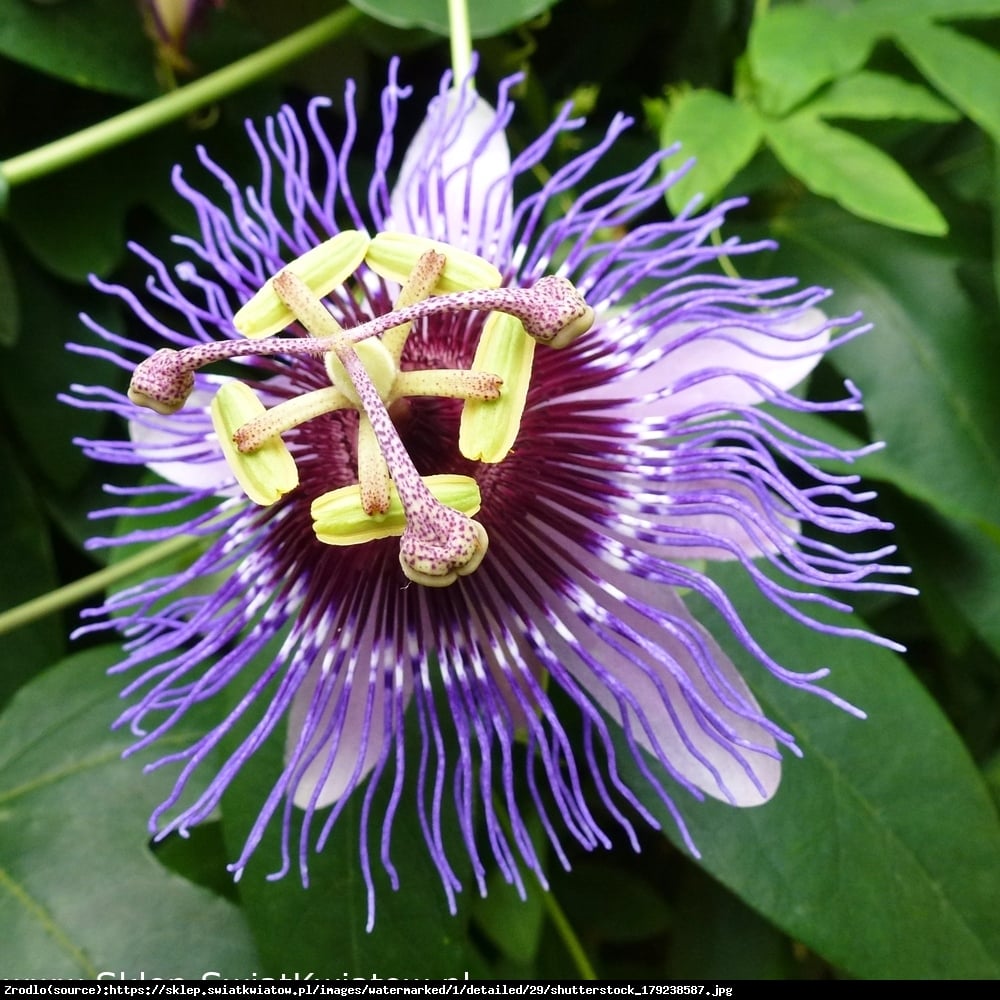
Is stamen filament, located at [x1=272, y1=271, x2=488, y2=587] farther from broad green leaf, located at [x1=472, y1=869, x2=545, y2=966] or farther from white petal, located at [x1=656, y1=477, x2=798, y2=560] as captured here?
broad green leaf, located at [x1=472, y1=869, x2=545, y2=966]

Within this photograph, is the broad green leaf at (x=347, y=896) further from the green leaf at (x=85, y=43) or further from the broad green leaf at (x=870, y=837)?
the green leaf at (x=85, y=43)

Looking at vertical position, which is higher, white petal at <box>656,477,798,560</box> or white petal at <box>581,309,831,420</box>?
white petal at <box>581,309,831,420</box>

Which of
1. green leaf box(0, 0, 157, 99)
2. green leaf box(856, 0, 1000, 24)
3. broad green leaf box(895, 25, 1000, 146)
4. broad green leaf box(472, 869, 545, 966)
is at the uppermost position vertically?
green leaf box(856, 0, 1000, 24)

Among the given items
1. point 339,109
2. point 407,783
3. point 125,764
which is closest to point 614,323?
point 407,783

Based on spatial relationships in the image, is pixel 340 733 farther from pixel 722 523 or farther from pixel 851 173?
pixel 851 173

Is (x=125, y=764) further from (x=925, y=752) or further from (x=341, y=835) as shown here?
(x=925, y=752)

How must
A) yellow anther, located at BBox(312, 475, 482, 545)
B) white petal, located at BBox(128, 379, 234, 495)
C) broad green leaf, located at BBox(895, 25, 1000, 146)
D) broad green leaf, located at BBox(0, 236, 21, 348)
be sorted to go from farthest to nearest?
broad green leaf, located at BBox(0, 236, 21, 348) → broad green leaf, located at BBox(895, 25, 1000, 146) → white petal, located at BBox(128, 379, 234, 495) → yellow anther, located at BBox(312, 475, 482, 545)

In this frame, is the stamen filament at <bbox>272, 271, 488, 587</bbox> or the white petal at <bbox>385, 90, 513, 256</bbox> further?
the white petal at <bbox>385, 90, 513, 256</bbox>

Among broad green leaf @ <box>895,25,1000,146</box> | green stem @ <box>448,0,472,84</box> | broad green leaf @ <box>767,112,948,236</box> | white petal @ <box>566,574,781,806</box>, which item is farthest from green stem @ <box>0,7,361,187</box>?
white petal @ <box>566,574,781,806</box>
